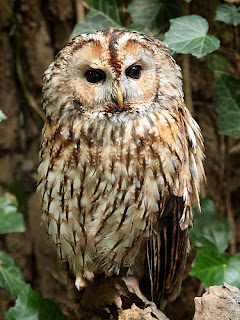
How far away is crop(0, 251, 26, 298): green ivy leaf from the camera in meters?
1.54

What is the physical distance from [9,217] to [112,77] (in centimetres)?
74

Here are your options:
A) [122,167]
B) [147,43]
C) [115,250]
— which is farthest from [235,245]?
[147,43]

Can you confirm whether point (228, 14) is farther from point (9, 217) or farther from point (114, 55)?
point (9, 217)

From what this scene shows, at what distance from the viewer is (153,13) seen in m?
1.66

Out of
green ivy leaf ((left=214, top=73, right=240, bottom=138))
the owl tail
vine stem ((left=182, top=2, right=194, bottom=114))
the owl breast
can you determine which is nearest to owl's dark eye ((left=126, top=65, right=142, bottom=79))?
the owl breast

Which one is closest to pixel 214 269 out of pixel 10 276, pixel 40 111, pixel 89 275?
pixel 89 275

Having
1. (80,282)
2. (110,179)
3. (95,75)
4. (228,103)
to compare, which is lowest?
(80,282)

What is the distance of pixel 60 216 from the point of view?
1.38 metres

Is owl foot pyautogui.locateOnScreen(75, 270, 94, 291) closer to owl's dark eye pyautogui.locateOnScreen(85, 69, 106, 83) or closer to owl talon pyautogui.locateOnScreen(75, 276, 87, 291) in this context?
owl talon pyautogui.locateOnScreen(75, 276, 87, 291)

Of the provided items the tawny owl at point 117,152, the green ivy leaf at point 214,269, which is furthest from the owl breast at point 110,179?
the green ivy leaf at point 214,269

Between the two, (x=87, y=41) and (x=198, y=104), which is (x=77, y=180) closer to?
(x=87, y=41)

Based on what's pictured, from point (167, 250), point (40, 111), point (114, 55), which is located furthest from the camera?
point (40, 111)

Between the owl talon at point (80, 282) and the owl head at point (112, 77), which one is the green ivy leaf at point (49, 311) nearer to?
the owl talon at point (80, 282)

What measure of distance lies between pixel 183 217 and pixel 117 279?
311mm
